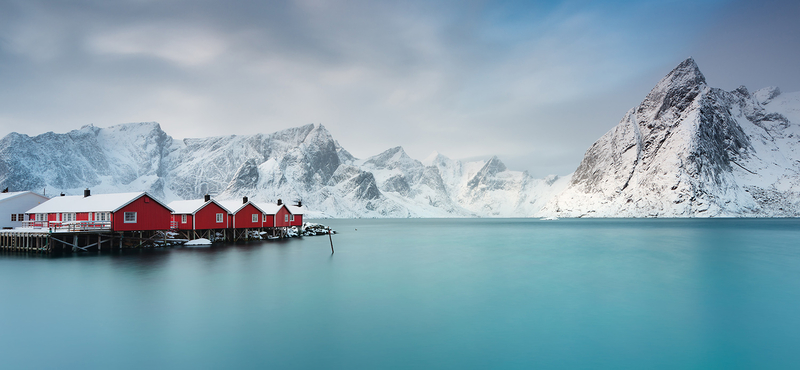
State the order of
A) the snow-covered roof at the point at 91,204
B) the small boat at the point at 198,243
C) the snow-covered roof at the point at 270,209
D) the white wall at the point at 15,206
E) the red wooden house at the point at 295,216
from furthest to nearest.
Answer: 1. the red wooden house at the point at 295,216
2. the snow-covered roof at the point at 270,209
3. the small boat at the point at 198,243
4. the white wall at the point at 15,206
5. the snow-covered roof at the point at 91,204

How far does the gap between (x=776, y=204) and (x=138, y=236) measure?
775 feet

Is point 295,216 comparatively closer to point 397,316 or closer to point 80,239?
point 80,239

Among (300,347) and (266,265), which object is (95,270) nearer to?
(266,265)

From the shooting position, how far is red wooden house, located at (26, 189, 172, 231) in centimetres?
4909

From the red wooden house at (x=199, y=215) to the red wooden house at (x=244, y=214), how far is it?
205 centimetres

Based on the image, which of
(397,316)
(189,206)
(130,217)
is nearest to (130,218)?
(130,217)

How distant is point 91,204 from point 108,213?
405cm

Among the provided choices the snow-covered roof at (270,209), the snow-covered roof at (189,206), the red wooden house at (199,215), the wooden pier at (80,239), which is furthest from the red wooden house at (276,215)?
the wooden pier at (80,239)

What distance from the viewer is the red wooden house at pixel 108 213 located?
49.1 m

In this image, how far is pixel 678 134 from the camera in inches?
7761

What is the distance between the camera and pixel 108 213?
49094 mm

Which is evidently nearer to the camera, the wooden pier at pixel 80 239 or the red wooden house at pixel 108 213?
the wooden pier at pixel 80 239

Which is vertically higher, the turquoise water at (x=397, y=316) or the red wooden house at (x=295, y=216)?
the red wooden house at (x=295, y=216)

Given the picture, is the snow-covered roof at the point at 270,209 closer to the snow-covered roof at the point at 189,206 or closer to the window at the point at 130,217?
the snow-covered roof at the point at 189,206
